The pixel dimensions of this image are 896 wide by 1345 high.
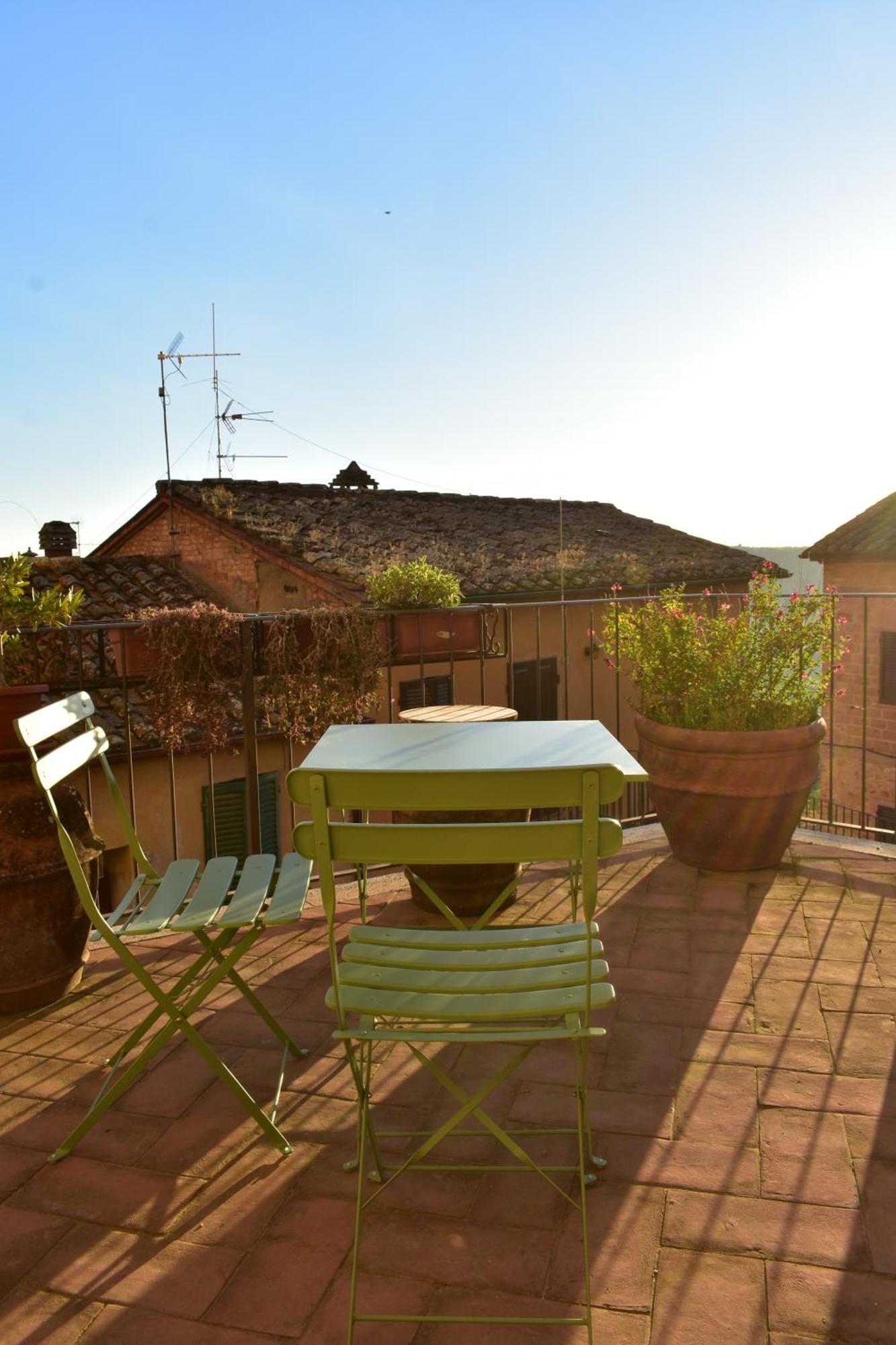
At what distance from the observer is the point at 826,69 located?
459 centimetres

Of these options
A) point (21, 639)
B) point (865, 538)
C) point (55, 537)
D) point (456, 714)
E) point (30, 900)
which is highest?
point (55, 537)

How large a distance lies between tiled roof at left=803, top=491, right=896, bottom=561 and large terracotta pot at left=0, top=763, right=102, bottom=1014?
14118 mm

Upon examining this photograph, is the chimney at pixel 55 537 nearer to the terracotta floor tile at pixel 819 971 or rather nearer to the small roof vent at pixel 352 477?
the small roof vent at pixel 352 477

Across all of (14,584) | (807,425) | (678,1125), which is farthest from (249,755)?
(807,425)

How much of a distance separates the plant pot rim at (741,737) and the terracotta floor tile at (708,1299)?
1983mm

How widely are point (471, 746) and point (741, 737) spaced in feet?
4.54

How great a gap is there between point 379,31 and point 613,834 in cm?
464

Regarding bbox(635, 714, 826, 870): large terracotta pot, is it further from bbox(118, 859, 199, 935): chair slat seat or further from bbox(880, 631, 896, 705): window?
bbox(880, 631, 896, 705): window

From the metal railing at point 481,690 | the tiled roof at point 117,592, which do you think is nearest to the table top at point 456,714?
the metal railing at point 481,690

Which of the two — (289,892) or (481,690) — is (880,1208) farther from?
(481,690)

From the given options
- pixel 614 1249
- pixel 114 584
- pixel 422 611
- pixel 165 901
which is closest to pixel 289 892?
pixel 165 901

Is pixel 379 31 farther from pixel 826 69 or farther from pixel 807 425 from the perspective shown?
pixel 807 425

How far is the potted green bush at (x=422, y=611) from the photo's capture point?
3951mm

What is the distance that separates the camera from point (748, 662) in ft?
11.4
